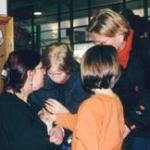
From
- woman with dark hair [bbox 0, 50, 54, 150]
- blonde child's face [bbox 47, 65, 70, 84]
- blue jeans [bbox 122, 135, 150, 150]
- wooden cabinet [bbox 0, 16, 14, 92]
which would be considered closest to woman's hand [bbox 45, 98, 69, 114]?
woman with dark hair [bbox 0, 50, 54, 150]

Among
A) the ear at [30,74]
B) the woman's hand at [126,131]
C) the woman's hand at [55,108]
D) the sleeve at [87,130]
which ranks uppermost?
the ear at [30,74]

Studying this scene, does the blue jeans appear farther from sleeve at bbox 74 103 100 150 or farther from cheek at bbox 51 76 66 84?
cheek at bbox 51 76 66 84

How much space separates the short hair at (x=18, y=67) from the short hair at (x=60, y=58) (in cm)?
24

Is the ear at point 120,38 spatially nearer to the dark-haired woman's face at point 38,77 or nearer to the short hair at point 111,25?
the short hair at point 111,25

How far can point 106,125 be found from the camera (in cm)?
231

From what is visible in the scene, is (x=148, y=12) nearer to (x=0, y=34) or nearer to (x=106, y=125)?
(x=0, y=34)

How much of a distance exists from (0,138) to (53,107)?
0.37 metres

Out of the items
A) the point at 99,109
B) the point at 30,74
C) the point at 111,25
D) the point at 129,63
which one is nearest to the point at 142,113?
the point at 129,63

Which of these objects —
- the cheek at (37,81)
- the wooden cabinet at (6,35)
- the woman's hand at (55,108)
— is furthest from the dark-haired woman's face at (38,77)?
the wooden cabinet at (6,35)

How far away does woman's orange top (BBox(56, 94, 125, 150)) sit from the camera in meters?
2.24

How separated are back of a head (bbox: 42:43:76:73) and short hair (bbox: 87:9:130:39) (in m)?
0.25

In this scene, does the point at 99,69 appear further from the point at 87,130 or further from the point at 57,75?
the point at 57,75

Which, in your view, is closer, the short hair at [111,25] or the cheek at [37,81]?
the cheek at [37,81]

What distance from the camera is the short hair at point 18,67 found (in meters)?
2.42
